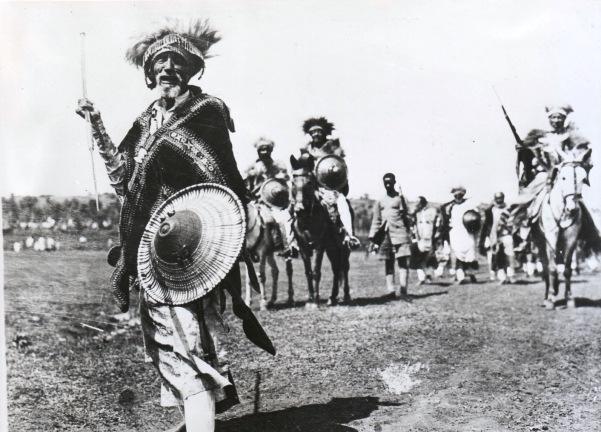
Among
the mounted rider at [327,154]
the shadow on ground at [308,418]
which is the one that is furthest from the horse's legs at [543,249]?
the shadow on ground at [308,418]

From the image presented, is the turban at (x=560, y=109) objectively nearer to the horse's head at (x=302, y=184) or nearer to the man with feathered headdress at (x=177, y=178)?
the horse's head at (x=302, y=184)

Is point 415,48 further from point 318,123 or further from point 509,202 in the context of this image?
point 509,202

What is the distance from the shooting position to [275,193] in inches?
275

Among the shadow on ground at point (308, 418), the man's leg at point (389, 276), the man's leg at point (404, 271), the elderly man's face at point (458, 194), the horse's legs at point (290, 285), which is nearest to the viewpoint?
the shadow on ground at point (308, 418)

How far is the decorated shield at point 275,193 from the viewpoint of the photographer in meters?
6.85

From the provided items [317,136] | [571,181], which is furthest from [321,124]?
[571,181]

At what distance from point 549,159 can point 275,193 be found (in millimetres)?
2796

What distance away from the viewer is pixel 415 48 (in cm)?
582

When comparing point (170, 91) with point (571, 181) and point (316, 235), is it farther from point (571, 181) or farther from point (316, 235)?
point (571, 181)

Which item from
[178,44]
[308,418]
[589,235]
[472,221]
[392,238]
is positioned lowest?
[308,418]

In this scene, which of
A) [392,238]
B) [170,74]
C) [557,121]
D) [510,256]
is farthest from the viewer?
[510,256]

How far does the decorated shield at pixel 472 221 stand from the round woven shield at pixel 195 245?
18.2ft

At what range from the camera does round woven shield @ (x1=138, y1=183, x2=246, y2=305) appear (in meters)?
3.91

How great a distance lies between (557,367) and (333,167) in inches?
104
